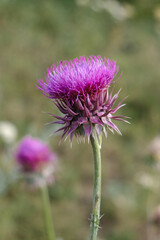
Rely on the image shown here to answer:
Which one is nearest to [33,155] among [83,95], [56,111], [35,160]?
[35,160]

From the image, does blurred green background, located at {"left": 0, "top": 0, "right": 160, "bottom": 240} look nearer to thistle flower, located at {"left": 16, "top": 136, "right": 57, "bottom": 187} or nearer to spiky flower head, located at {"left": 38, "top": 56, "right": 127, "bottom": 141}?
thistle flower, located at {"left": 16, "top": 136, "right": 57, "bottom": 187}

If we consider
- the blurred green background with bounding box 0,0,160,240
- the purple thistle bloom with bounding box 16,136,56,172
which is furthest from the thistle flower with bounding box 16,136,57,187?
the blurred green background with bounding box 0,0,160,240

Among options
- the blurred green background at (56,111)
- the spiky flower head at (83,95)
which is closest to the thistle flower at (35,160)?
the blurred green background at (56,111)

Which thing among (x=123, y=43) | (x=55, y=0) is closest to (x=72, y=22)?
(x=55, y=0)

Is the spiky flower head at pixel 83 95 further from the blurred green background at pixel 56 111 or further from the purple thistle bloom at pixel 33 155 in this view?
the purple thistle bloom at pixel 33 155

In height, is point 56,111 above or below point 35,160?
above

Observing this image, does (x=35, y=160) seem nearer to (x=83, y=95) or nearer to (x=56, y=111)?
(x=83, y=95)

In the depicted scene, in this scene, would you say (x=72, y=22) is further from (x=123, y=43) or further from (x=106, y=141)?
(x=106, y=141)
